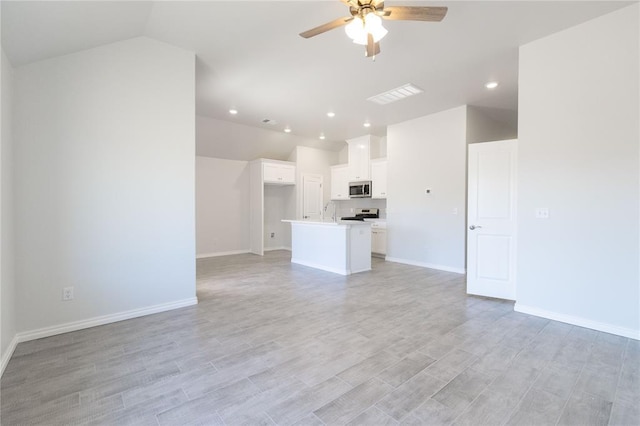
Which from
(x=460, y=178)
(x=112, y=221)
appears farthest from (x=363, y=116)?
(x=112, y=221)

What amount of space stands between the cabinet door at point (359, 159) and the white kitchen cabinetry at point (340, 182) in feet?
1.18

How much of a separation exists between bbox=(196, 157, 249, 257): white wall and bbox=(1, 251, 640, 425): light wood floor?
13.0 feet

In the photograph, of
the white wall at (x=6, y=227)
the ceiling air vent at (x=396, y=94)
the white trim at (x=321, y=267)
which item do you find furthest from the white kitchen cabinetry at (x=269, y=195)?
the white wall at (x=6, y=227)

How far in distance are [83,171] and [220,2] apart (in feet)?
6.70

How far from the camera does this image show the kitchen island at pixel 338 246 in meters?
5.19

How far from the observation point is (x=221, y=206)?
24.5 feet

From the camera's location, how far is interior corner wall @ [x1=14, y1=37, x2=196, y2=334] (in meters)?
2.68

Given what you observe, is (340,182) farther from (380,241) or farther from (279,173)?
(380,241)

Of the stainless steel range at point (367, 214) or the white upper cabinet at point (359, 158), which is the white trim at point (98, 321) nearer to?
the stainless steel range at point (367, 214)

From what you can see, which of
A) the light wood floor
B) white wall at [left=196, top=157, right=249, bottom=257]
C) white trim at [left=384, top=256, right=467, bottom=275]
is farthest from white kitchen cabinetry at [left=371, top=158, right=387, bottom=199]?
the light wood floor

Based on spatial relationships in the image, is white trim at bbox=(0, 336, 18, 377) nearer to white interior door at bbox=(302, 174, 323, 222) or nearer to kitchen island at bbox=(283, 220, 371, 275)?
kitchen island at bbox=(283, 220, 371, 275)

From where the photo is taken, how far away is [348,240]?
→ 519 centimetres

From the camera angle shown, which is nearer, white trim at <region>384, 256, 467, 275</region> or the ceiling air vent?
the ceiling air vent

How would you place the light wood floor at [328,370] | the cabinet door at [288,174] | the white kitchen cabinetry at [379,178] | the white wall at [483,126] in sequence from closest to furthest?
the light wood floor at [328,370], the white wall at [483,126], the white kitchen cabinetry at [379,178], the cabinet door at [288,174]
